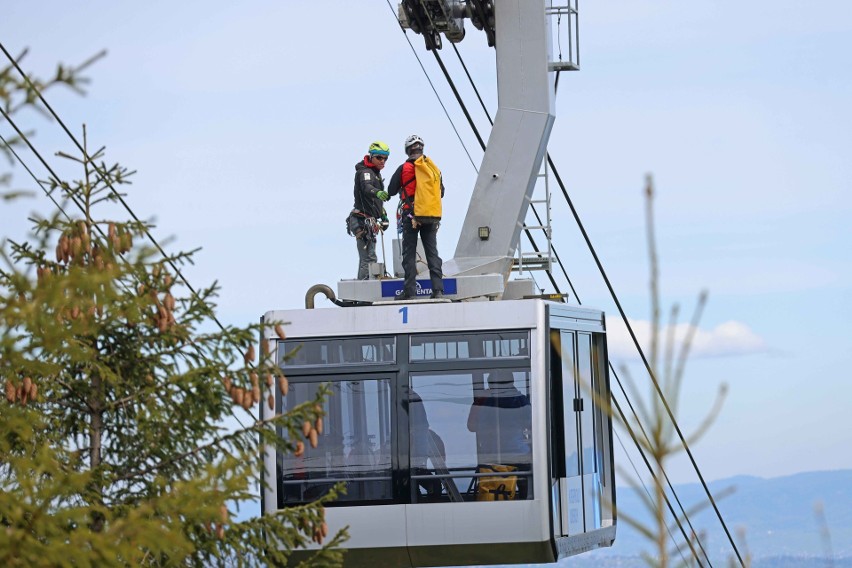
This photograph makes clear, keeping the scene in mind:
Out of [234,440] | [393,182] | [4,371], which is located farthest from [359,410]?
[4,371]

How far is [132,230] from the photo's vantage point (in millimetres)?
9180

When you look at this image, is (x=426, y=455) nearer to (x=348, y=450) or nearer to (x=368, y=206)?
(x=348, y=450)

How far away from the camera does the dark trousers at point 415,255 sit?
13555 millimetres

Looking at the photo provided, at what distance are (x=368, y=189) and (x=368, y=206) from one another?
194 millimetres

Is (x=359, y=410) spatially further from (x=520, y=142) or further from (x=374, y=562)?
(x=520, y=142)

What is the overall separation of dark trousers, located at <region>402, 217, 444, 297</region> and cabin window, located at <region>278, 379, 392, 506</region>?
1286mm

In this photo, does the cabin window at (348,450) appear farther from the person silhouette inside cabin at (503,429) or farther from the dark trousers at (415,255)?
the dark trousers at (415,255)

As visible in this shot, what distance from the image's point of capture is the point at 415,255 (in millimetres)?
13609

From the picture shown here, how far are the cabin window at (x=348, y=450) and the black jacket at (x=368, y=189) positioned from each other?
1.94m

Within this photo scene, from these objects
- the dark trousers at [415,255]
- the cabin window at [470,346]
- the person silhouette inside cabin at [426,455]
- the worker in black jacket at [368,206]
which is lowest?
the person silhouette inside cabin at [426,455]

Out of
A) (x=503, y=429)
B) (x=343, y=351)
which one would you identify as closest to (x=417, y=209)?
(x=343, y=351)

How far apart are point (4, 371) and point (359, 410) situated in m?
5.00

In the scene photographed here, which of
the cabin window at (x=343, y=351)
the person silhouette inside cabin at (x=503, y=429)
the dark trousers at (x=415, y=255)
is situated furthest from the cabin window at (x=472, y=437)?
the dark trousers at (x=415, y=255)

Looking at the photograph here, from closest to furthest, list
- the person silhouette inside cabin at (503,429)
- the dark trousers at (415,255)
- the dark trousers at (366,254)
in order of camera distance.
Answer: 1. the person silhouette inside cabin at (503,429)
2. the dark trousers at (415,255)
3. the dark trousers at (366,254)
